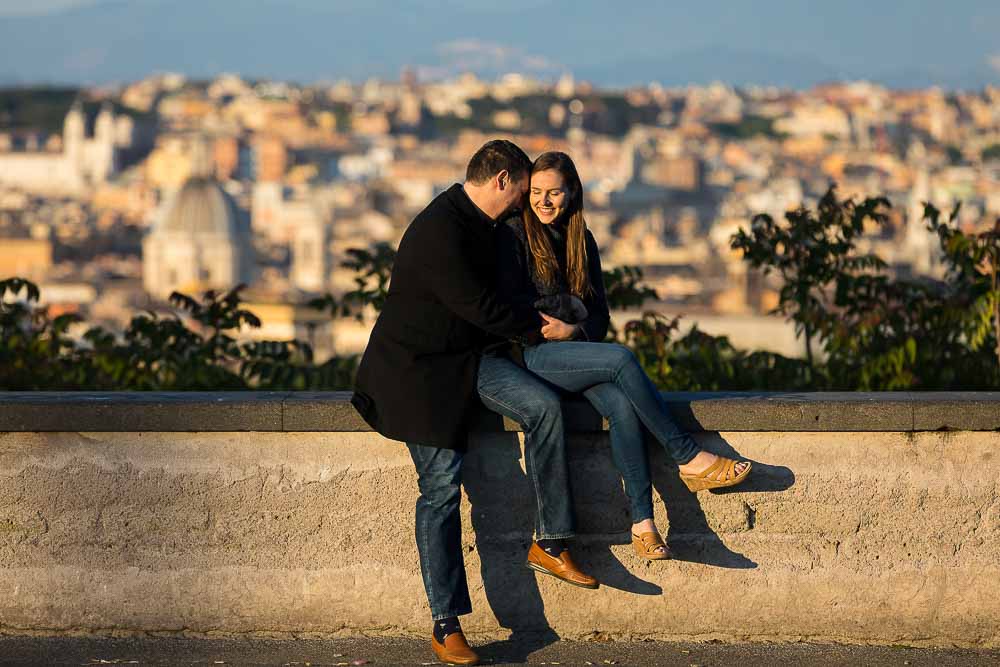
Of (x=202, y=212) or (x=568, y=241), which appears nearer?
(x=568, y=241)

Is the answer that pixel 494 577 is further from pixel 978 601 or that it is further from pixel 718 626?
pixel 978 601

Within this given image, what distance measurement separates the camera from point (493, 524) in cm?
431

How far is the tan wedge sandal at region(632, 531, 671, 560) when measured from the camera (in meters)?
4.15

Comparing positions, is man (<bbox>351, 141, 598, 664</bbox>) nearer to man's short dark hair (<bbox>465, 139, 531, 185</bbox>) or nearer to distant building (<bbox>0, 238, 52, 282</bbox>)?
man's short dark hair (<bbox>465, 139, 531, 185</bbox>)

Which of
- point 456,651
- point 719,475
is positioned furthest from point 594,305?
point 456,651

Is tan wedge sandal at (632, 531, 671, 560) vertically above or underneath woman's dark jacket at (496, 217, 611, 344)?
underneath

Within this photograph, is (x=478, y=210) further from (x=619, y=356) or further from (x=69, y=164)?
(x=69, y=164)

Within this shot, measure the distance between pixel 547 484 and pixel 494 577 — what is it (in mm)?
302

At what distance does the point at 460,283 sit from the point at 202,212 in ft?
309

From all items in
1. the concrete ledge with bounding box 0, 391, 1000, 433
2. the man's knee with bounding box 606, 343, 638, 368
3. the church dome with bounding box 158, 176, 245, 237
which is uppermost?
the church dome with bounding box 158, 176, 245, 237

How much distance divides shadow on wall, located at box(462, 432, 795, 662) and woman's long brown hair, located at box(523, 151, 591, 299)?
361mm

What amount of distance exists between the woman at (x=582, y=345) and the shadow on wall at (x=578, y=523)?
0.30 feet

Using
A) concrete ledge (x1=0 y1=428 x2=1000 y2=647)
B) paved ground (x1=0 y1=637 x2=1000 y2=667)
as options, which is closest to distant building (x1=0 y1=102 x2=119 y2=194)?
concrete ledge (x1=0 y1=428 x2=1000 y2=647)

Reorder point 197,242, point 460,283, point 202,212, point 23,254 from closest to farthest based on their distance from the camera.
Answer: point 460,283 < point 197,242 < point 202,212 < point 23,254
